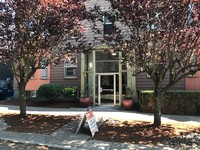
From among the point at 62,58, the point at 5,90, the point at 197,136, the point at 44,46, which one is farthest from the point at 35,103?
the point at 197,136

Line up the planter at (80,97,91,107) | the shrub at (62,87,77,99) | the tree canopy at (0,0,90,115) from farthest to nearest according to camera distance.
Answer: the shrub at (62,87,77,99)
the planter at (80,97,91,107)
the tree canopy at (0,0,90,115)

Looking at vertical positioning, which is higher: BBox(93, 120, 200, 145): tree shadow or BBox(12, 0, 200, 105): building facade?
BBox(12, 0, 200, 105): building facade

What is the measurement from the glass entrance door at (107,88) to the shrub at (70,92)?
1834 millimetres

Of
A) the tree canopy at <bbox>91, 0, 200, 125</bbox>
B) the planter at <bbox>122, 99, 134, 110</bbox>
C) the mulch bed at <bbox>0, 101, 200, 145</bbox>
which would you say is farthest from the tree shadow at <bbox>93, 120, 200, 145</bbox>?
the planter at <bbox>122, 99, 134, 110</bbox>

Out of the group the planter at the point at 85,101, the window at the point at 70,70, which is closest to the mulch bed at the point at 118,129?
the planter at the point at 85,101

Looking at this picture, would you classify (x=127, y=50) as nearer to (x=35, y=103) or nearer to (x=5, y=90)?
(x=35, y=103)

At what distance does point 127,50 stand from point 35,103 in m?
11.7

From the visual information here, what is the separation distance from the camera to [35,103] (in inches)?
805

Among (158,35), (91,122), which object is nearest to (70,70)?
(91,122)

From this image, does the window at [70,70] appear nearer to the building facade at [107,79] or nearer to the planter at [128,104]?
the building facade at [107,79]

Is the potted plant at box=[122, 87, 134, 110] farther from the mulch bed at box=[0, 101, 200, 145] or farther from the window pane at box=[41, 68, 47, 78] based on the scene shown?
the window pane at box=[41, 68, 47, 78]

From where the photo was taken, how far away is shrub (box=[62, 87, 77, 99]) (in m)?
20.3

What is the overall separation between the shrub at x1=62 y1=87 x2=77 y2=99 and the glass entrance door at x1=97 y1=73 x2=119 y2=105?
1834 millimetres

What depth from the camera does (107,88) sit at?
1970 cm
